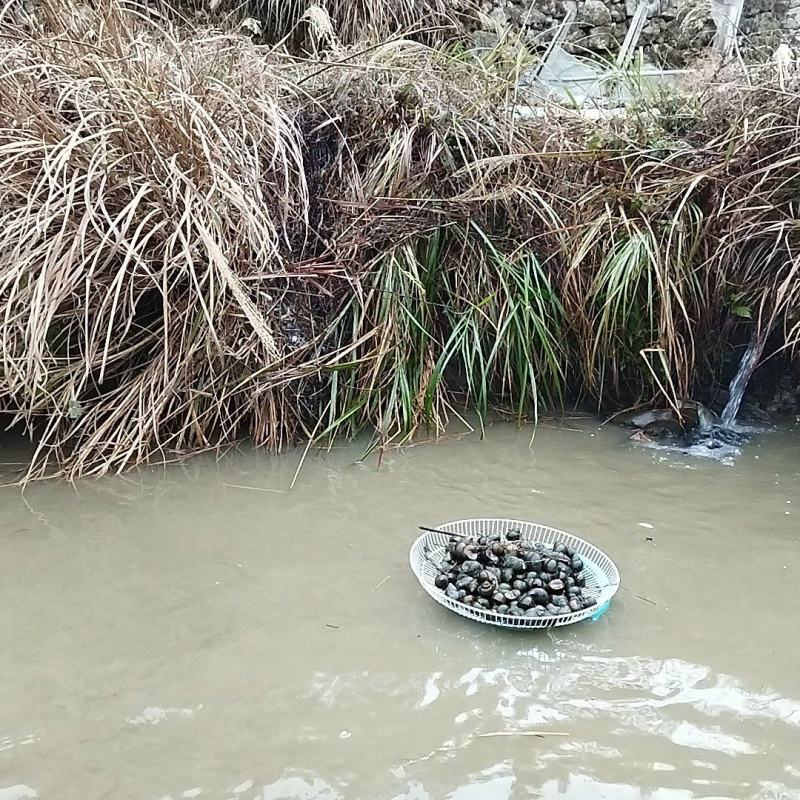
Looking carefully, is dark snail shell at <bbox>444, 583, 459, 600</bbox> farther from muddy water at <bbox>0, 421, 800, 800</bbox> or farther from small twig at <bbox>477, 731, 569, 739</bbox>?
Answer: small twig at <bbox>477, 731, 569, 739</bbox>

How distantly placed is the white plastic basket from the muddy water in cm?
5

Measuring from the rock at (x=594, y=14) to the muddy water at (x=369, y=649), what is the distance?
3.86 metres

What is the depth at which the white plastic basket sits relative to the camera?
1826mm

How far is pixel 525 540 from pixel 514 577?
0.22 meters

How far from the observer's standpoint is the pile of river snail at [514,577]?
1875 mm

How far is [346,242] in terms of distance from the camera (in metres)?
3.04

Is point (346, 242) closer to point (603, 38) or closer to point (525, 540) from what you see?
point (525, 540)

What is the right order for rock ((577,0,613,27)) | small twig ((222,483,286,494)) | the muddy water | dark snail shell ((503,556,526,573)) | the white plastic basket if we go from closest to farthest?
the muddy water < the white plastic basket < dark snail shell ((503,556,526,573)) < small twig ((222,483,286,494)) < rock ((577,0,613,27))

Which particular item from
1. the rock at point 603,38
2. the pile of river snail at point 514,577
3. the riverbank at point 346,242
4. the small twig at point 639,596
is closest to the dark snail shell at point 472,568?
the pile of river snail at point 514,577

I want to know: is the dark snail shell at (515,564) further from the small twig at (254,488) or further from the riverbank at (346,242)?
the riverbank at (346,242)

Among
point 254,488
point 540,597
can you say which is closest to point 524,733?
point 540,597

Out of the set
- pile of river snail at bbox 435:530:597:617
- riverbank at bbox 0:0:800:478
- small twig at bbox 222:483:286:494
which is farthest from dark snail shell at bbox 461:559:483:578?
riverbank at bbox 0:0:800:478

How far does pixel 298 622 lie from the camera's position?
188 cm

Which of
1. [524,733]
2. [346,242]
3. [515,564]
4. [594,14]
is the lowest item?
[524,733]
